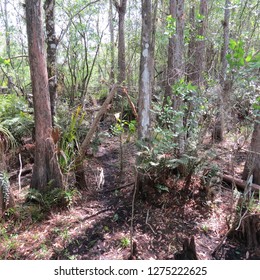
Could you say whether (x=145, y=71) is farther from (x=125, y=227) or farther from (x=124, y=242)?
(x=124, y=242)

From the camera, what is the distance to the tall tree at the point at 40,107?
132 inches

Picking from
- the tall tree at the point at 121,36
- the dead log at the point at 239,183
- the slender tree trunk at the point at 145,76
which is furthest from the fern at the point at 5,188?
the tall tree at the point at 121,36

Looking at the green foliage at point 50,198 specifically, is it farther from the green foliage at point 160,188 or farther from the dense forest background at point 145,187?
the green foliage at point 160,188

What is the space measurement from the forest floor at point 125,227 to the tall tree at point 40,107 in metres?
0.54

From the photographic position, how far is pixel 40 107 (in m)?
3.62

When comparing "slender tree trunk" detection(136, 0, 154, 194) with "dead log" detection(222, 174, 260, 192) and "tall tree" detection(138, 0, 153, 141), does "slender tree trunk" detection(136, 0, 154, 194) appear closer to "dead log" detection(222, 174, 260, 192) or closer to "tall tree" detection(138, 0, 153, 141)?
"tall tree" detection(138, 0, 153, 141)

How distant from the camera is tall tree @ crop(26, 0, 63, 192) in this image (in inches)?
132

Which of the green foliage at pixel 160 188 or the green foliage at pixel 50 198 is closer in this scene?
the green foliage at pixel 50 198

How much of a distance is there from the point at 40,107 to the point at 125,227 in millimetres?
2208

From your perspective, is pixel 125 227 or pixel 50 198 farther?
pixel 50 198

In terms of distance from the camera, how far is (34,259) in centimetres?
291

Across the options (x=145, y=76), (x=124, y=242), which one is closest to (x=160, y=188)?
(x=124, y=242)

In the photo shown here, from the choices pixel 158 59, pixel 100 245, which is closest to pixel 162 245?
pixel 100 245

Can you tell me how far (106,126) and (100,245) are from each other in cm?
527
